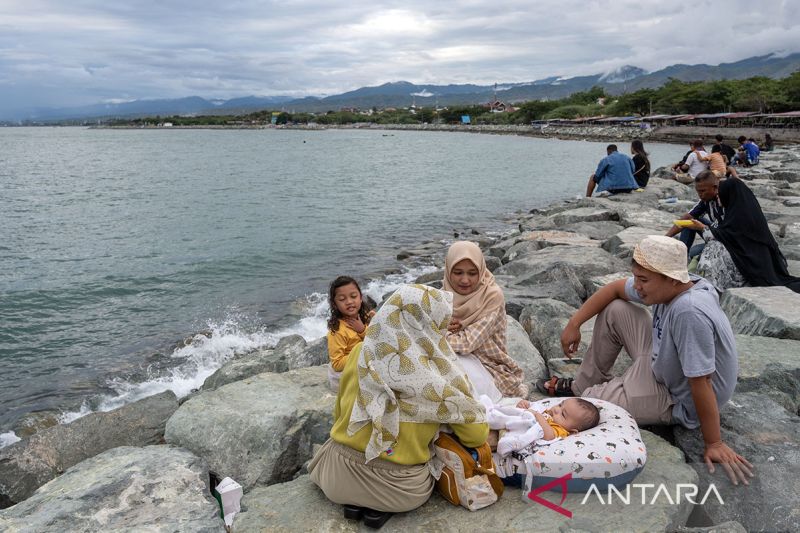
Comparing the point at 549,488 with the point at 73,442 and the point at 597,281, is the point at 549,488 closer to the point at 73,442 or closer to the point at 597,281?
the point at 73,442

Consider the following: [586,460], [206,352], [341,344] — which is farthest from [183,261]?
[586,460]

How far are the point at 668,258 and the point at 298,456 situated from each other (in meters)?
2.87

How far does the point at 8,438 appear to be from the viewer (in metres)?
6.28

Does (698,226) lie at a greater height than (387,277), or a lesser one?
greater

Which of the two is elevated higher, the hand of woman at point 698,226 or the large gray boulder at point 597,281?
the hand of woman at point 698,226

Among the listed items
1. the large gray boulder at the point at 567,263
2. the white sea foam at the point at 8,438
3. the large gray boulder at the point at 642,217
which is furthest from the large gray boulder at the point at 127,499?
the large gray boulder at the point at 642,217

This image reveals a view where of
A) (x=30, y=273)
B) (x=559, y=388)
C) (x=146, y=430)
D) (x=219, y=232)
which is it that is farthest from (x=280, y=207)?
(x=559, y=388)

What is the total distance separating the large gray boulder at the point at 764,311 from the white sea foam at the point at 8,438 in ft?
24.7

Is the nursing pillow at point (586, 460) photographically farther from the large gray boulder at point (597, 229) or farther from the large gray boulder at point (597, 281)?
the large gray boulder at point (597, 229)

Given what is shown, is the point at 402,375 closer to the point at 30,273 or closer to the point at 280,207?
the point at 30,273

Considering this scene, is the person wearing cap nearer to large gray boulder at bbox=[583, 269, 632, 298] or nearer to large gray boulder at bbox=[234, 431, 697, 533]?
large gray boulder at bbox=[234, 431, 697, 533]

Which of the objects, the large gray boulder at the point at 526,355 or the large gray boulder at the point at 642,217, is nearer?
the large gray boulder at the point at 526,355

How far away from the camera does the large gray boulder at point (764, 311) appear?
4.73 meters

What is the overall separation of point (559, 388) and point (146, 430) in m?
3.60
